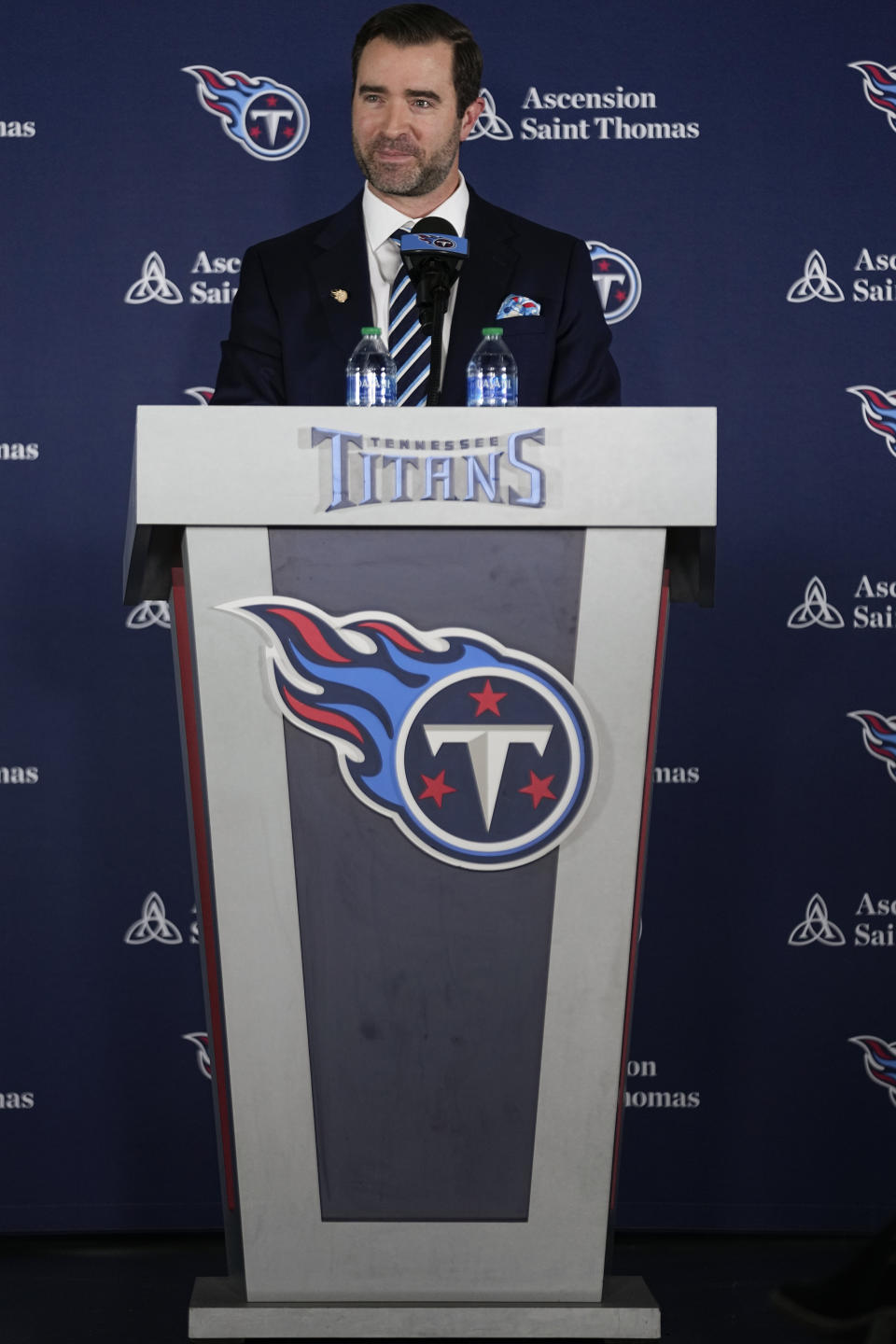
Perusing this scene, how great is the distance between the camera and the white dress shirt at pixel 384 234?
251 centimetres

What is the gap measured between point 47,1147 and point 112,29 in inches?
98.5

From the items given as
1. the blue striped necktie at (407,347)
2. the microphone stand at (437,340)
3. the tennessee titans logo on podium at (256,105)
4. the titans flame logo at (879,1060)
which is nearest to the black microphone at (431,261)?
the microphone stand at (437,340)

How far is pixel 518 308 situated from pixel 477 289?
0.38 feet

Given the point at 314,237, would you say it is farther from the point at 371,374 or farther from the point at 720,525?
the point at 720,525

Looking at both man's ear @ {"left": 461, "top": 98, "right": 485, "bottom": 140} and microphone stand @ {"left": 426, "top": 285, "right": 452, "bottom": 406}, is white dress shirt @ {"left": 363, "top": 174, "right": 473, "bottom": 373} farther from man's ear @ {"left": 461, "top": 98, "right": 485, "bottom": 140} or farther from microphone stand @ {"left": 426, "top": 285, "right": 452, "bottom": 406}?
microphone stand @ {"left": 426, "top": 285, "right": 452, "bottom": 406}

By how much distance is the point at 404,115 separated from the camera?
255 centimetres

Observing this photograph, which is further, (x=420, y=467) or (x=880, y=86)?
(x=880, y=86)

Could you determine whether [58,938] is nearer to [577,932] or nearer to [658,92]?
[577,932]

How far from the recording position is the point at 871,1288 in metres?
2.00

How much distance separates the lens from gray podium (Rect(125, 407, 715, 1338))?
1.79m

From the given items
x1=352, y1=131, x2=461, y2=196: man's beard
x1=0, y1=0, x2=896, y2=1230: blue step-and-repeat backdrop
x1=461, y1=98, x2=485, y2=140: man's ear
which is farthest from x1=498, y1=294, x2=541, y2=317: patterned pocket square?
x1=0, y1=0, x2=896, y2=1230: blue step-and-repeat backdrop

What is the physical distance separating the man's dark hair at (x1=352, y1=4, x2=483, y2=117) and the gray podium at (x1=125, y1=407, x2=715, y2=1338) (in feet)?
3.65

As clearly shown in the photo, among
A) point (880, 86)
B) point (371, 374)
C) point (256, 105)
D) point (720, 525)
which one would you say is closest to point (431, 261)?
point (371, 374)

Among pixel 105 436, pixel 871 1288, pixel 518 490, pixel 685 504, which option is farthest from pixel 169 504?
pixel 105 436
